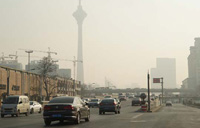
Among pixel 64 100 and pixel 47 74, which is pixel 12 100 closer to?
pixel 64 100

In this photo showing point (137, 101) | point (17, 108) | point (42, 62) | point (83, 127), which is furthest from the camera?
point (42, 62)

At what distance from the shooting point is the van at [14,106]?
34031 millimetres

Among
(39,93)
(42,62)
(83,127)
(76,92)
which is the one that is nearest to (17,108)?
(83,127)

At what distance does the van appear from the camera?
34.0 meters

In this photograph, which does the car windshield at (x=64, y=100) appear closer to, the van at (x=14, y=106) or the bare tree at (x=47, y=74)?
the van at (x=14, y=106)

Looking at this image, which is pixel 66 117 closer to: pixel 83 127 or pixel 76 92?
pixel 83 127

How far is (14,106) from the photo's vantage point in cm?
3419

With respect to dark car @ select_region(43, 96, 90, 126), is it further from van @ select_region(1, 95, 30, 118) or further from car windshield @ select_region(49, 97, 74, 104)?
van @ select_region(1, 95, 30, 118)

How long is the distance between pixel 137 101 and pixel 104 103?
40.9 m

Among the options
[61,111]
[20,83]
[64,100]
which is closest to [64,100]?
[64,100]

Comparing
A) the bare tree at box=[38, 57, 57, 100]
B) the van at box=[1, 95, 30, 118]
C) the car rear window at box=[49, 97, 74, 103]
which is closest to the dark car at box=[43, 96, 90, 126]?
the car rear window at box=[49, 97, 74, 103]

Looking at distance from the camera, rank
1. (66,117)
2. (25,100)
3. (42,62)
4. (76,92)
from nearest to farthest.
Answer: (66,117) < (25,100) < (42,62) < (76,92)

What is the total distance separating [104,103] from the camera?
3844cm

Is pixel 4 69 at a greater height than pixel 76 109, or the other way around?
pixel 4 69
